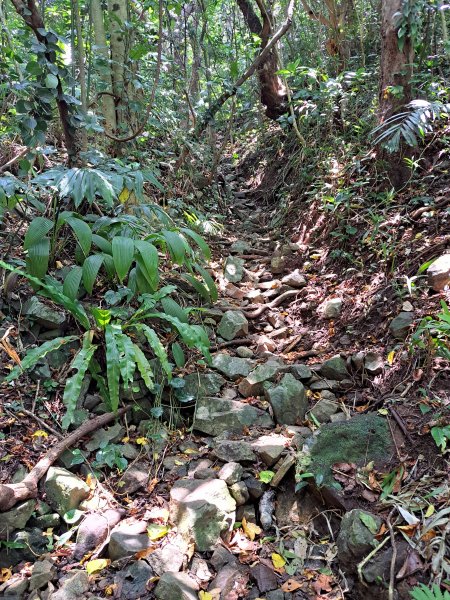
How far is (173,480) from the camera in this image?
273 centimetres

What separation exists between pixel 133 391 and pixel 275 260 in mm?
2712

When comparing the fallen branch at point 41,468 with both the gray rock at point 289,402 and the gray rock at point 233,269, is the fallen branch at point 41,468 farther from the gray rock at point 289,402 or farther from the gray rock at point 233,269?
the gray rock at point 233,269

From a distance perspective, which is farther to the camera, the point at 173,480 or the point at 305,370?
the point at 305,370

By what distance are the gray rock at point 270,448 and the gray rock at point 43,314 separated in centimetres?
165

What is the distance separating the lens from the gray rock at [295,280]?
184 inches

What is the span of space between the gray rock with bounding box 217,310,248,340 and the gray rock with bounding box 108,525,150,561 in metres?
1.98

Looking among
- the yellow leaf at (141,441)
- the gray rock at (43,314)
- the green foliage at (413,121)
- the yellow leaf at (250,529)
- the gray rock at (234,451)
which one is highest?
the green foliage at (413,121)

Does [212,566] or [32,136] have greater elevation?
[32,136]

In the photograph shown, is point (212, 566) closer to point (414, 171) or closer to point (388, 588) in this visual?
point (388, 588)

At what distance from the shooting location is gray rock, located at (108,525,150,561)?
7.34 feet

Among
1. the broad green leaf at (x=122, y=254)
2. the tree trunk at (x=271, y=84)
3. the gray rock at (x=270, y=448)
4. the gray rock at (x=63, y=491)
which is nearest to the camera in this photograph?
the gray rock at (x=63, y=491)

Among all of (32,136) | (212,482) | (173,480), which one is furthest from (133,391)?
(32,136)

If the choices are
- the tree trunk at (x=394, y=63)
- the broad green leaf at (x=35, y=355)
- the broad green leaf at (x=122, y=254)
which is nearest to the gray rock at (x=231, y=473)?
the broad green leaf at (x=35, y=355)

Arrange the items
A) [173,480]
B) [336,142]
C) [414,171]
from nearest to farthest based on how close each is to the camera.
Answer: [173,480], [414,171], [336,142]
